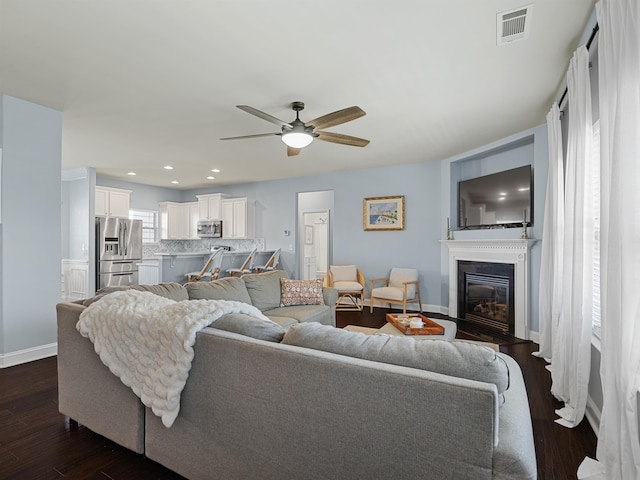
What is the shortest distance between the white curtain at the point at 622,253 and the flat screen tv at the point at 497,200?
2.84 metres

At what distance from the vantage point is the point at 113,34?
220 cm

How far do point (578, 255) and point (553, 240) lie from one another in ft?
2.94

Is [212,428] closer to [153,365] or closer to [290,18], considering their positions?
[153,365]

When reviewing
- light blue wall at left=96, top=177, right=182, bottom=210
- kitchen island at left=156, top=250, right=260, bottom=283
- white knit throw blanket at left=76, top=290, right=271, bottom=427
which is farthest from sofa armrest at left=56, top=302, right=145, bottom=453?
light blue wall at left=96, top=177, right=182, bottom=210

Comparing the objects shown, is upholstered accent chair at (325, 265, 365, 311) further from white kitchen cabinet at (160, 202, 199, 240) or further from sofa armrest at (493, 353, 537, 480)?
sofa armrest at (493, 353, 537, 480)

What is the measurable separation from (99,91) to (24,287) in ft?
6.85

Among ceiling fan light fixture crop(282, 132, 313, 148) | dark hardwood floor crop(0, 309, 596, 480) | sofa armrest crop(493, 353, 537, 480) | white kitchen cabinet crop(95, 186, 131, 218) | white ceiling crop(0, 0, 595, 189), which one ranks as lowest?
dark hardwood floor crop(0, 309, 596, 480)

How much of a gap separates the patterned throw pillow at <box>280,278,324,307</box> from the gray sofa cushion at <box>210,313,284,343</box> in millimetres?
2225

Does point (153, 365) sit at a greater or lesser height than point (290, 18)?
lesser

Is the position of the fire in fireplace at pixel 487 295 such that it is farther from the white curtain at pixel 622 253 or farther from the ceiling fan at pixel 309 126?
the white curtain at pixel 622 253

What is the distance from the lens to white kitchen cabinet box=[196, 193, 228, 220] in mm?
7805

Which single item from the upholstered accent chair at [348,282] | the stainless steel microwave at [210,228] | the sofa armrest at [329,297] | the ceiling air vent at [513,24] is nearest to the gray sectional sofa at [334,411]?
the ceiling air vent at [513,24]

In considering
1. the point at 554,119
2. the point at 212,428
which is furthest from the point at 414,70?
the point at 212,428

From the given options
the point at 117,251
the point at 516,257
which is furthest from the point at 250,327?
the point at 117,251
